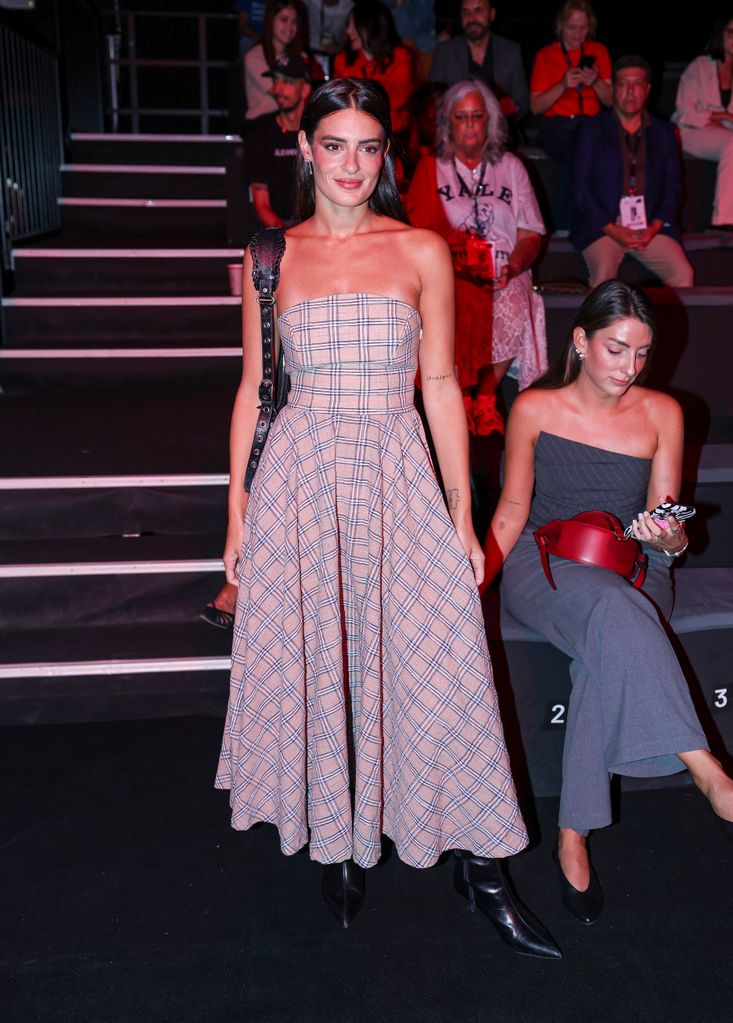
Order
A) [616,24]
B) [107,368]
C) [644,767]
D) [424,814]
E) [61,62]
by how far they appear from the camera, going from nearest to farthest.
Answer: [424,814] → [644,767] → [107,368] → [61,62] → [616,24]

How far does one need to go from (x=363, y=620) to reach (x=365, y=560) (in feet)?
0.42

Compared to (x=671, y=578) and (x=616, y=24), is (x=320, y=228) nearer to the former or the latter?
(x=671, y=578)

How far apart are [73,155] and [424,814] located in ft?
16.7

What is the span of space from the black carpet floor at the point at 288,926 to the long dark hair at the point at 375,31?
3.91 m

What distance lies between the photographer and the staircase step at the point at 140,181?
5.74 meters

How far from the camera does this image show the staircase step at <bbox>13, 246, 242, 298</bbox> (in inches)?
196

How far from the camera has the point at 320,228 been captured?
198 centimetres

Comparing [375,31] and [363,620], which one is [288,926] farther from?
[375,31]

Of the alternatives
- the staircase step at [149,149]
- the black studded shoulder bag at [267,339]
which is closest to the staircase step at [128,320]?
the staircase step at [149,149]

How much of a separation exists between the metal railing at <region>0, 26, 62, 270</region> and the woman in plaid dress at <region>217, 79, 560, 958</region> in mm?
3279

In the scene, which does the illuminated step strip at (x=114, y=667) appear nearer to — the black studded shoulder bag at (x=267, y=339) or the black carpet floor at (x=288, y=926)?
the black carpet floor at (x=288, y=926)

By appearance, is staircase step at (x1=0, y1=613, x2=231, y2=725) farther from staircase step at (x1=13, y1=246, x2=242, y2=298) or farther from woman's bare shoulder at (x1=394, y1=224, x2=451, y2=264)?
staircase step at (x1=13, y1=246, x2=242, y2=298)

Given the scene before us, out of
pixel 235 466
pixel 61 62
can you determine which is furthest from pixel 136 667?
pixel 61 62

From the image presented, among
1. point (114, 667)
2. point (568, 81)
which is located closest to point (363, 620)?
point (114, 667)
